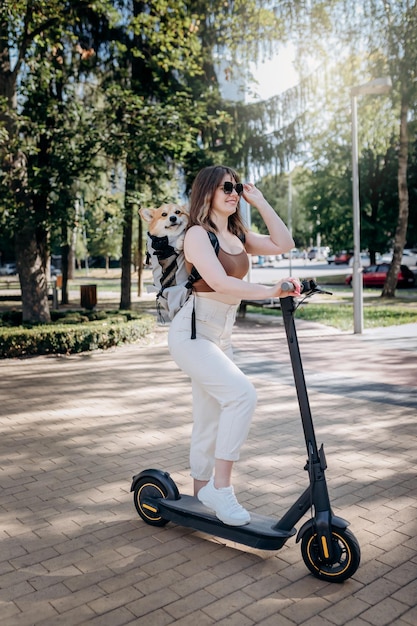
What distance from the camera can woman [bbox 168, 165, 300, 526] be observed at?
10.8 feet

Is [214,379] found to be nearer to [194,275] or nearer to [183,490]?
[194,275]

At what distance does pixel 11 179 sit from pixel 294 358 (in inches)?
405

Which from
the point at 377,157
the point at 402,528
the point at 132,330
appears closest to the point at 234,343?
the point at 132,330

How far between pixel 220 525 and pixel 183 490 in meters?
1.02

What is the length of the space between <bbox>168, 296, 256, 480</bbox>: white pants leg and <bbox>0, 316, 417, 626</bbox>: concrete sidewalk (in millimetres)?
628

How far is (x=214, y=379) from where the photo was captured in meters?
3.33

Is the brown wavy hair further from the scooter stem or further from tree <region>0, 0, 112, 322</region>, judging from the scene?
tree <region>0, 0, 112, 322</region>

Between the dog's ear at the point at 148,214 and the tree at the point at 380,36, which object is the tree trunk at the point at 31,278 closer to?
the dog's ear at the point at 148,214

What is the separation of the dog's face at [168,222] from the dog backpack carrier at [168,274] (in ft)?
0.13

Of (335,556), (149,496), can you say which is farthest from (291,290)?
(149,496)

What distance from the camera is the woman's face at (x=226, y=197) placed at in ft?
11.2

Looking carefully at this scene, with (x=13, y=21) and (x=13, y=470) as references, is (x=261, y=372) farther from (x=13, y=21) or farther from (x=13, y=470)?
(x=13, y=21)

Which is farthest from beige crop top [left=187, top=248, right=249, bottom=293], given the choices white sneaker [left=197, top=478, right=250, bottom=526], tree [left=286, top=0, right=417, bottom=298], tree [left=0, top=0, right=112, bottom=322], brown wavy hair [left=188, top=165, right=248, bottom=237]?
tree [left=286, top=0, right=417, bottom=298]

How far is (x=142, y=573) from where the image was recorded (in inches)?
128
